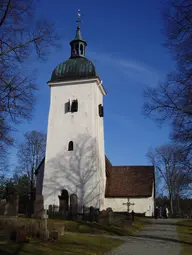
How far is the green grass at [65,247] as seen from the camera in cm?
882

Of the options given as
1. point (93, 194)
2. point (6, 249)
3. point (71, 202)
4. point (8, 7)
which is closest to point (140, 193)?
point (93, 194)

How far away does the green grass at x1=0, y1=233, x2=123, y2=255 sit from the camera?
882 cm

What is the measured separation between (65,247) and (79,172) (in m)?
15.8

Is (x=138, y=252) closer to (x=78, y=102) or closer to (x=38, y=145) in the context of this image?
(x=78, y=102)

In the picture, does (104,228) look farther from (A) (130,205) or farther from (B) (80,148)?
(A) (130,205)

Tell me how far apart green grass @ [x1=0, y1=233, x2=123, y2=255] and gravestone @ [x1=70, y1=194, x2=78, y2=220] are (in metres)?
8.81

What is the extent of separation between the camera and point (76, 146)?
26.6 metres

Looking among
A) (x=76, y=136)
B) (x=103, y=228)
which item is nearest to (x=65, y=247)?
(x=103, y=228)

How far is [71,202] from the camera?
23.6m

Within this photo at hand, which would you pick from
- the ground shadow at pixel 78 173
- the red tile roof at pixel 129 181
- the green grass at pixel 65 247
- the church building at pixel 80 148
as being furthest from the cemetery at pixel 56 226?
the red tile roof at pixel 129 181

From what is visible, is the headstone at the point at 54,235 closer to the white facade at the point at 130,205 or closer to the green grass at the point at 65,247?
the green grass at the point at 65,247

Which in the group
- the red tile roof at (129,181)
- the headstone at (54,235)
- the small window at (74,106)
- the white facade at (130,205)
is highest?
the small window at (74,106)

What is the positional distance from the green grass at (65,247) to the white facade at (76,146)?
13.2 metres

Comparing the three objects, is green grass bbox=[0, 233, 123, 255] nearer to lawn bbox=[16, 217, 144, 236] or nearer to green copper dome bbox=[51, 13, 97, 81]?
lawn bbox=[16, 217, 144, 236]
